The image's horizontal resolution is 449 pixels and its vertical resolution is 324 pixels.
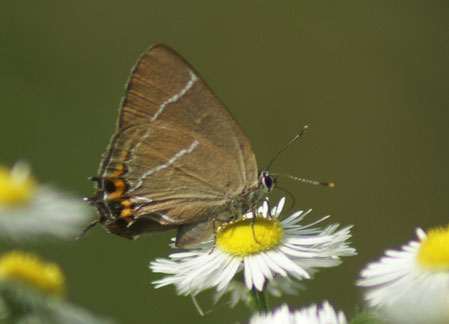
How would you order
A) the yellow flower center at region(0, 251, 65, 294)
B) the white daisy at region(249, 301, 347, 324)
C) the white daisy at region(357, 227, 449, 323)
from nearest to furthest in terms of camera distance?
the white daisy at region(249, 301, 347, 324) < the white daisy at region(357, 227, 449, 323) < the yellow flower center at region(0, 251, 65, 294)

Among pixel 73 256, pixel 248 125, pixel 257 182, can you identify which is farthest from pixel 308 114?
pixel 257 182

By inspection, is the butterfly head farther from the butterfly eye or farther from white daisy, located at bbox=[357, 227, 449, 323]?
white daisy, located at bbox=[357, 227, 449, 323]

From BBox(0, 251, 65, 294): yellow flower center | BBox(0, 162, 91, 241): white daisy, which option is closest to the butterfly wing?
BBox(0, 162, 91, 241): white daisy

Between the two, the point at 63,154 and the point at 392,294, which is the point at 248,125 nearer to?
the point at 63,154

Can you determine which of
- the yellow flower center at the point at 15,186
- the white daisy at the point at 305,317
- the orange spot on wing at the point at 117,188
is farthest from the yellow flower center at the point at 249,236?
the white daisy at the point at 305,317

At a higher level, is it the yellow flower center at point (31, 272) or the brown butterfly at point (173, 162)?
the brown butterfly at point (173, 162)

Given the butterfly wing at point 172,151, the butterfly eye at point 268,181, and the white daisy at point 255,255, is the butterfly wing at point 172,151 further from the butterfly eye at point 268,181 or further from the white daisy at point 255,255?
the white daisy at point 255,255

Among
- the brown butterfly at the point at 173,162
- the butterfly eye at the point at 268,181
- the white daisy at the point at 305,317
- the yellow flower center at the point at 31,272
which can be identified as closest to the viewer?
the white daisy at the point at 305,317

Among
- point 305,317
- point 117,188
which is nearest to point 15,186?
point 117,188
